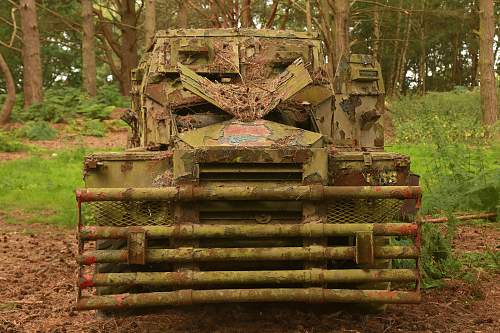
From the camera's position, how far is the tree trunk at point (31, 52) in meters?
21.6

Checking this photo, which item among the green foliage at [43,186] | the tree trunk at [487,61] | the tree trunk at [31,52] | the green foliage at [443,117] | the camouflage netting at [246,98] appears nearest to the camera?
the camouflage netting at [246,98]

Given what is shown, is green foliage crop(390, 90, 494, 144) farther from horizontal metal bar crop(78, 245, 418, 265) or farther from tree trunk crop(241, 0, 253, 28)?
horizontal metal bar crop(78, 245, 418, 265)

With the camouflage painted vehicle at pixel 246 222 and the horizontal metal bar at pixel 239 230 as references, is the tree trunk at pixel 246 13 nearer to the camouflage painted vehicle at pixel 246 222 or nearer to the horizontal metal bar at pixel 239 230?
the camouflage painted vehicle at pixel 246 222

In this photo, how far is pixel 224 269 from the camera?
5.32 m

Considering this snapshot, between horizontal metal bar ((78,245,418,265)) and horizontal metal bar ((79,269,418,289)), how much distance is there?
0.30 feet

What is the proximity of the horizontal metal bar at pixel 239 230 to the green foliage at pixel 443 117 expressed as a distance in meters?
8.80

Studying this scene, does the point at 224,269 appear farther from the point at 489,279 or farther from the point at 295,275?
the point at 489,279

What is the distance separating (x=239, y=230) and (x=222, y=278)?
13.2 inches

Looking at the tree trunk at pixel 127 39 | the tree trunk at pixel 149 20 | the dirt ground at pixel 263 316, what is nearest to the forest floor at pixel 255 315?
the dirt ground at pixel 263 316

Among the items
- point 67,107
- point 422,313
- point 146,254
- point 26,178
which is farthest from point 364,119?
point 67,107

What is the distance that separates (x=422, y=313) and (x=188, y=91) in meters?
2.82

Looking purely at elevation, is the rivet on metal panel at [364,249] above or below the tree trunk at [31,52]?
below

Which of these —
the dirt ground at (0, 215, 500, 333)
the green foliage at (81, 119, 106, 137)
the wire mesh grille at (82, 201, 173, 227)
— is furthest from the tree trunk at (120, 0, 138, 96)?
the wire mesh grille at (82, 201, 173, 227)

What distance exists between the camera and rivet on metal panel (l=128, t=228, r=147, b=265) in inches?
194
